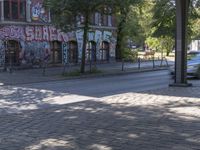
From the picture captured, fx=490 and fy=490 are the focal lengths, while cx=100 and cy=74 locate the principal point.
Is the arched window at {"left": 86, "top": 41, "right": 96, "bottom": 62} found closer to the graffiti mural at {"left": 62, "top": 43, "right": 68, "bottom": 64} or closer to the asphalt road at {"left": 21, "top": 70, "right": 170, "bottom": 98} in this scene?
the graffiti mural at {"left": 62, "top": 43, "right": 68, "bottom": 64}

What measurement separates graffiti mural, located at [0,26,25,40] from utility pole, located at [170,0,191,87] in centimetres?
2022

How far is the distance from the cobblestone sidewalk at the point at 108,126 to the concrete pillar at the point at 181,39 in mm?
5249

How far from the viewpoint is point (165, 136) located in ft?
25.9

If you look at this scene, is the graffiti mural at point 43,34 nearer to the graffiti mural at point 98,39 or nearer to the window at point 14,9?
the window at point 14,9

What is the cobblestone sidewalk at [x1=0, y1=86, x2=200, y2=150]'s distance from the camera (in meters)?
7.43

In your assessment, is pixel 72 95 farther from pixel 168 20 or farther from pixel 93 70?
pixel 168 20

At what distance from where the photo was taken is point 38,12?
3856 centimetres

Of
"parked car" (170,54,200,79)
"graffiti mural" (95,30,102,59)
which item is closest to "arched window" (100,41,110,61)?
"graffiti mural" (95,30,102,59)

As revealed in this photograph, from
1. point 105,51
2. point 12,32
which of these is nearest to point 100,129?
point 12,32

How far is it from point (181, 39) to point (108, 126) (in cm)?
951

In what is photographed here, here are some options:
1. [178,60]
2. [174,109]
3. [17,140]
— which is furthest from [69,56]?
[17,140]

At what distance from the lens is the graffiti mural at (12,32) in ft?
117

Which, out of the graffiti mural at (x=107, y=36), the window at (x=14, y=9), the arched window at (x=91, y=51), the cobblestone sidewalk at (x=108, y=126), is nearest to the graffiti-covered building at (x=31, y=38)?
the window at (x=14, y=9)

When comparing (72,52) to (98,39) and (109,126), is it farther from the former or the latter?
(109,126)
